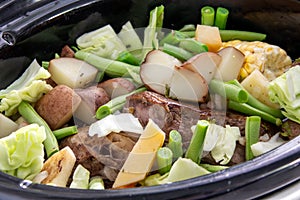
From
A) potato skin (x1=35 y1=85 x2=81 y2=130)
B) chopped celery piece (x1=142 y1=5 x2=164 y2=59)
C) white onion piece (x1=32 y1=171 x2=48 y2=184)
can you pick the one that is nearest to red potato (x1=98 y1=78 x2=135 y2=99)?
potato skin (x1=35 y1=85 x2=81 y2=130)

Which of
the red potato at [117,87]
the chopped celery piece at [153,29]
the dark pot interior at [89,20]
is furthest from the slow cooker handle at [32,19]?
the red potato at [117,87]

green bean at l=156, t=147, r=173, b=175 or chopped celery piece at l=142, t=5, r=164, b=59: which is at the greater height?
chopped celery piece at l=142, t=5, r=164, b=59

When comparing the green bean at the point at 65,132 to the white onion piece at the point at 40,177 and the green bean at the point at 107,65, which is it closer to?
the white onion piece at the point at 40,177

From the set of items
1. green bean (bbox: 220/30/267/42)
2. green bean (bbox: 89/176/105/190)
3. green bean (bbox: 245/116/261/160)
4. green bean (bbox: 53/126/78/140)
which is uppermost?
green bean (bbox: 220/30/267/42)

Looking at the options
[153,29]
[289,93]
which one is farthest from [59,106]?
[289,93]

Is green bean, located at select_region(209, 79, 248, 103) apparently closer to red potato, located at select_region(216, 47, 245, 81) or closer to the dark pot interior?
red potato, located at select_region(216, 47, 245, 81)

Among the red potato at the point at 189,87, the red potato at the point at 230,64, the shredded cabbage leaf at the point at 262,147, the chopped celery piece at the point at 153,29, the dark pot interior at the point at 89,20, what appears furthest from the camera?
the chopped celery piece at the point at 153,29

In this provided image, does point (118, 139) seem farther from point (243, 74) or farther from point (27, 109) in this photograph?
point (243, 74)

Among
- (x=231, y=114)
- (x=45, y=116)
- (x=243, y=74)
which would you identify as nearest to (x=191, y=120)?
(x=231, y=114)
